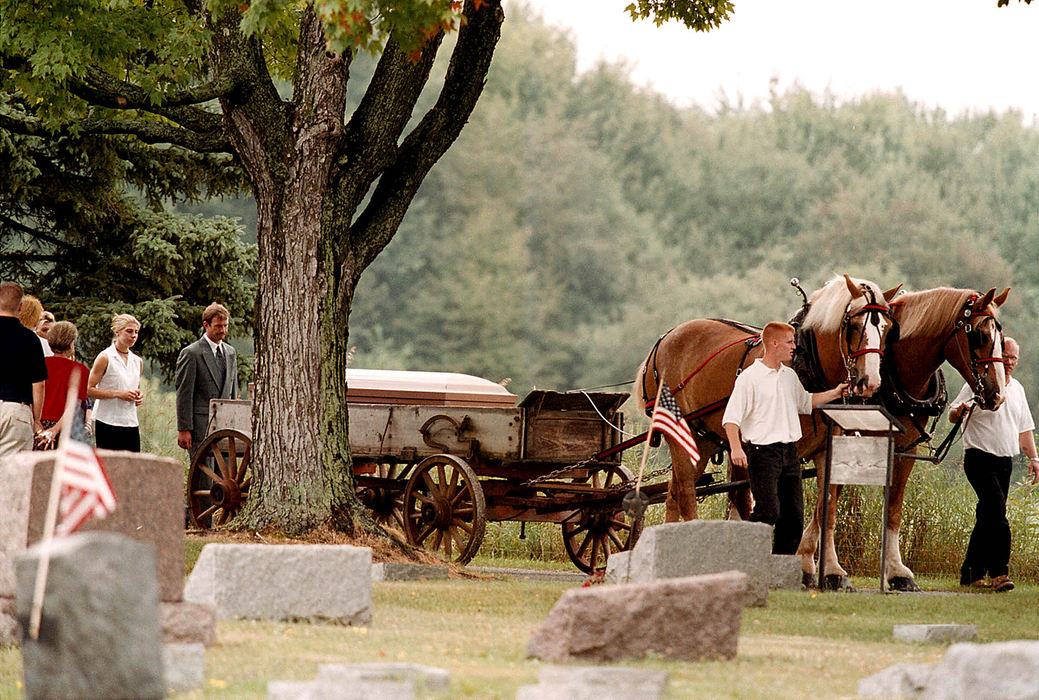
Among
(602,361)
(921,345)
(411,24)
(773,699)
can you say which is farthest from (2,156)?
(602,361)

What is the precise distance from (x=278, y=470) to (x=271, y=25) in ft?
11.7

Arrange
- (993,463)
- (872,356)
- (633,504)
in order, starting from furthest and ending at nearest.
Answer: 1. (993,463)
2. (872,356)
3. (633,504)

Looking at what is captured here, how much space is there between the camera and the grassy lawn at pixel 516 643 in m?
5.96

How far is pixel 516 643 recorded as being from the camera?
724 centimetres

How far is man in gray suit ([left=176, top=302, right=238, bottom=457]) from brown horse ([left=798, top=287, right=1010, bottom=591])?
230 inches

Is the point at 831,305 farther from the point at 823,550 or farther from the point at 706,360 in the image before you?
the point at 823,550

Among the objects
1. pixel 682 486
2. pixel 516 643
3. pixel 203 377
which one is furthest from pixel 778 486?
pixel 203 377

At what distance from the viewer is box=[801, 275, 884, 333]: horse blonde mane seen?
1120cm

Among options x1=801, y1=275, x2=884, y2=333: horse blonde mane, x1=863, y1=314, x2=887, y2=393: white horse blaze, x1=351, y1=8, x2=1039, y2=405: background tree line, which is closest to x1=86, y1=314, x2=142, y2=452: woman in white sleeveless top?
x1=801, y1=275, x2=884, y2=333: horse blonde mane

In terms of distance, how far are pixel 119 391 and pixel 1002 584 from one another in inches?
295

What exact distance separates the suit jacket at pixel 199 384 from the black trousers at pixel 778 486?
564 cm

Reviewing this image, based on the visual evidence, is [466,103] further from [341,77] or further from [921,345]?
[921,345]

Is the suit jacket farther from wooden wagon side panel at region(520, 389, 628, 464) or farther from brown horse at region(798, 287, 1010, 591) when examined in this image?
brown horse at region(798, 287, 1010, 591)

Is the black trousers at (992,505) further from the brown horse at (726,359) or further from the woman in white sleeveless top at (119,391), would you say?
the woman in white sleeveless top at (119,391)
